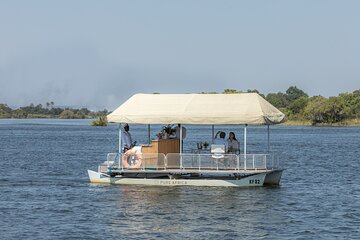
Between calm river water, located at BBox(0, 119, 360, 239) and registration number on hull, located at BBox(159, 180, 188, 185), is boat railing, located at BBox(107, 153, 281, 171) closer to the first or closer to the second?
registration number on hull, located at BBox(159, 180, 188, 185)

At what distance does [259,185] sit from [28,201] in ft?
32.0

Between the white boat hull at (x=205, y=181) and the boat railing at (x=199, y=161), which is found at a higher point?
the boat railing at (x=199, y=161)

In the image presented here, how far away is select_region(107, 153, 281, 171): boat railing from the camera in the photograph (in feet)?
125

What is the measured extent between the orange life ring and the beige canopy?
1399 millimetres

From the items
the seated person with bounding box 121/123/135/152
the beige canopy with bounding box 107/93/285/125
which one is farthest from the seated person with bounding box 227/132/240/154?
the seated person with bounding box 121/123/135/152

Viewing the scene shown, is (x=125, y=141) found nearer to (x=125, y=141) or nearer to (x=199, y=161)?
(x=125, y=141)

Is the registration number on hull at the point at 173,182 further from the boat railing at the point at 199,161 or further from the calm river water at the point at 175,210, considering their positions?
the boat railing at the point at 199,161

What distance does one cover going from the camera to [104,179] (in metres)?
40.3

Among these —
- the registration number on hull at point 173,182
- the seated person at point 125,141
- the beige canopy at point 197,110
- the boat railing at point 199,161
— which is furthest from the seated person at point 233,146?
the seated person at point 125,141

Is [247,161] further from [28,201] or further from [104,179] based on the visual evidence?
[28,201]

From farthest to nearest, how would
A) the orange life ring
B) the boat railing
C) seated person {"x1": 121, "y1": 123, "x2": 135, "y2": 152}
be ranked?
seated person {"x1": 121, "y1": 123, "x2": 135, "y2": 152}, the orange life ring, the boat railing

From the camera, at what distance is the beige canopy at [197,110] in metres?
38.3

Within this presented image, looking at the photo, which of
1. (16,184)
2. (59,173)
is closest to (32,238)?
(16,184)

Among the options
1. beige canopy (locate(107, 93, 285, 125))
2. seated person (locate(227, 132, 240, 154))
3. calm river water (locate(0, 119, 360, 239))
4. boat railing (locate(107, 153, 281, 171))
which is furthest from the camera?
seated person (locate(227, 132, 240, 154))
